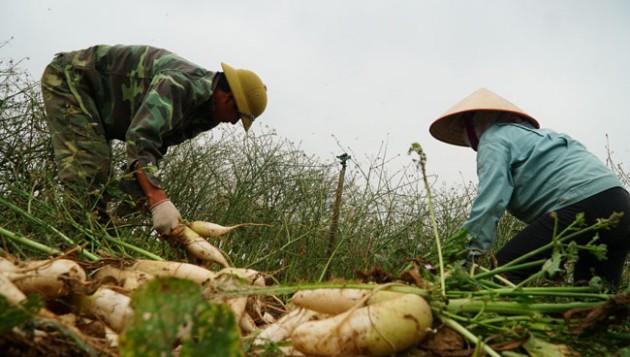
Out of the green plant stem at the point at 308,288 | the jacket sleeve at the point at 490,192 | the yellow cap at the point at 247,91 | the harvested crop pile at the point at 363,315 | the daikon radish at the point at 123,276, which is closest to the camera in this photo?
the harvested crop pile at the point at 363,315

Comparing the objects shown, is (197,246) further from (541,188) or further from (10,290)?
(541,188)

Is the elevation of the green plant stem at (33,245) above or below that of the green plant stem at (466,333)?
below

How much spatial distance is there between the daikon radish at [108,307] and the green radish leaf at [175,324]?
515 millimetres

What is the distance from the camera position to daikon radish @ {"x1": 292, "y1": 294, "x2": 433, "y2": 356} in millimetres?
1323

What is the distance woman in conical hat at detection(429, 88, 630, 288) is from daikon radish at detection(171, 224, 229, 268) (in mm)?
1178

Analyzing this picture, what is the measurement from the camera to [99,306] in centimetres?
149

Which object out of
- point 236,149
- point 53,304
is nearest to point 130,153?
point 53,304

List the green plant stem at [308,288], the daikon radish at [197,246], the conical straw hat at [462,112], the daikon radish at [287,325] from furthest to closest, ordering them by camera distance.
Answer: the conical straw hat at [462,112] → the daikon radish at [197,246] → the daikon radish at [287,325] → the green plant stem at [308,288]

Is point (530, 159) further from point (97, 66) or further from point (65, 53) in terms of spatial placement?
point (65, 53)

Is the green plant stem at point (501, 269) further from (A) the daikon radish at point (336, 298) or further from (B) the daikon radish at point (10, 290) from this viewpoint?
(B) the daikon radish at point (10, 290)

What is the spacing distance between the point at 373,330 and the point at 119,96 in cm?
287

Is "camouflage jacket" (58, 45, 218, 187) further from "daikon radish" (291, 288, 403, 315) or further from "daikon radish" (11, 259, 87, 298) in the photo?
"daikon radish" (291, 288, 403, 315)

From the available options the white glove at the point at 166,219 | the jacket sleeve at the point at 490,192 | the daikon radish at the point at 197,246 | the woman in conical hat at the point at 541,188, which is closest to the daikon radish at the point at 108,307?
the daikon radish at the point at 197,246

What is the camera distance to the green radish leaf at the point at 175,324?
0.93 m
